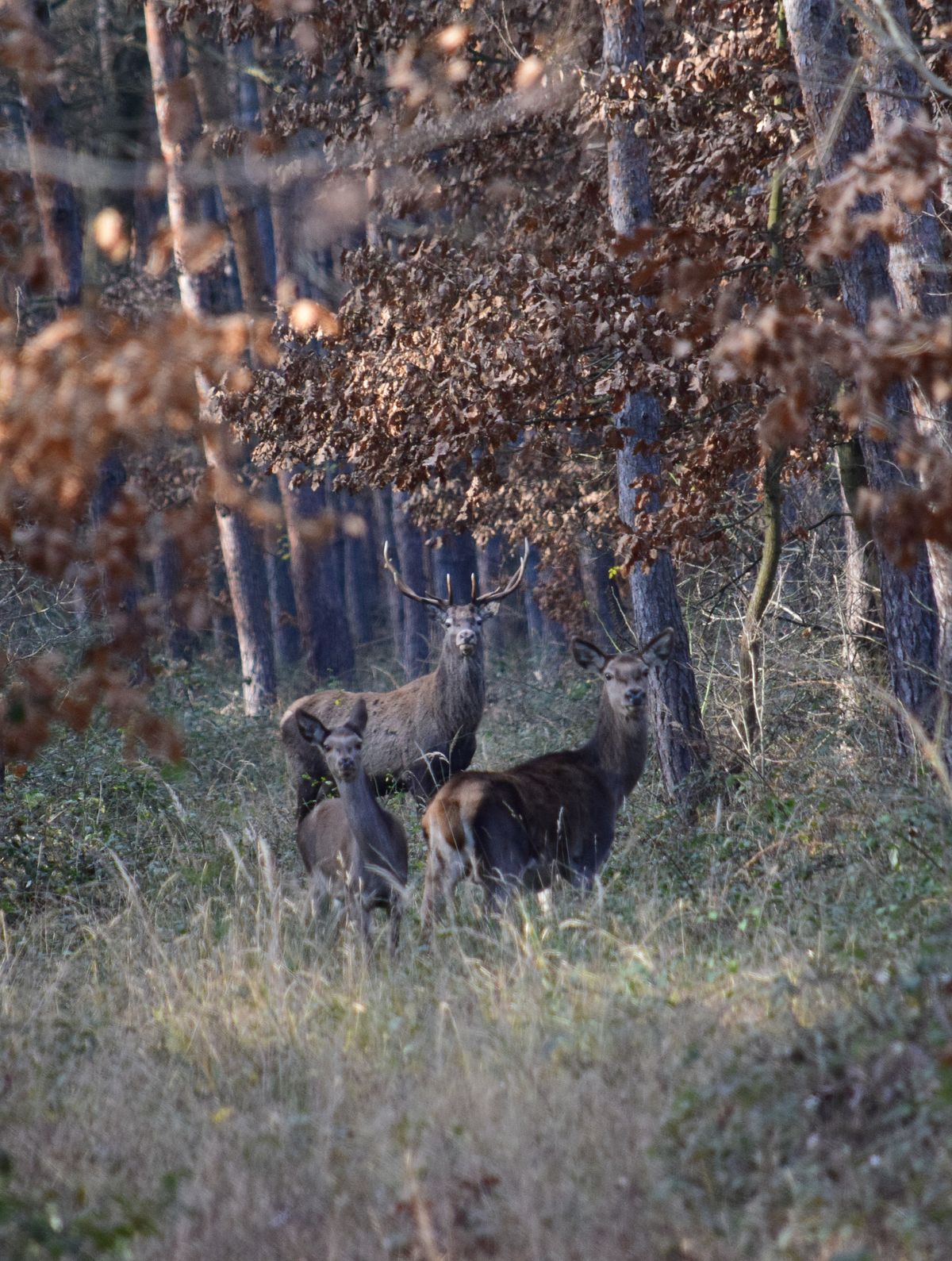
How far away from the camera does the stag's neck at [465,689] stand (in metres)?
13.8

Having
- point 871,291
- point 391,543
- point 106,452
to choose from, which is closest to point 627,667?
point 871,291

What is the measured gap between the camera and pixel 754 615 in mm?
11305

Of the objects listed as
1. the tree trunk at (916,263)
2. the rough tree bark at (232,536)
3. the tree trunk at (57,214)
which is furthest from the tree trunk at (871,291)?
the rough tree bark at (232,536)

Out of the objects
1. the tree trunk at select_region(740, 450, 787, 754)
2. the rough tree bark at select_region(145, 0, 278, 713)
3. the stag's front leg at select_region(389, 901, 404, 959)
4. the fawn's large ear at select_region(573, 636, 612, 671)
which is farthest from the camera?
the rough tree bark at select_region(145, 0, 278, 713)

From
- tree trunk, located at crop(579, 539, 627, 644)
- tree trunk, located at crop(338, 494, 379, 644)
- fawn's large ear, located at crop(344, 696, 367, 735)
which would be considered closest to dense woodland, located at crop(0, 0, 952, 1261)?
fawn's large ear, located at crop(344, 696, 367, 735)

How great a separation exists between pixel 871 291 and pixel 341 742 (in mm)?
4602

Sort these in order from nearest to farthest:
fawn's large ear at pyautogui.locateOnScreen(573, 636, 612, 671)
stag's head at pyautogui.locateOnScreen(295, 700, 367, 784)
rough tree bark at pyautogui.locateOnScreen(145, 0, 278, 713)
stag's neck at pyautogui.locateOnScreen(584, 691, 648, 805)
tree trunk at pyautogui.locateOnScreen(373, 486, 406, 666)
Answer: stag's head at pyautogui.locateOnScreen(295, 700, 367, 784), stag's neck at pyautogui.locateOnScreen(584, 691, 648, 805), fawn's large ear at pyautogui.locateOnScreen(573, 636, 612, 671), rough tree bark at pyautogui.locateOnScreen(145, 0, 278, 713), tree trunk at pyautogui.locateOnScreen(373, 486, 406, 666)

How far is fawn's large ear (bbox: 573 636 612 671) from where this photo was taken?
1056 centimetres

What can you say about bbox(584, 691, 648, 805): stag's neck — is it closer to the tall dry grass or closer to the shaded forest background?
the tall dry grass

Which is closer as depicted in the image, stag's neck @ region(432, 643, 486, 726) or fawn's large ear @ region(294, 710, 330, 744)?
fawn's large ear @ region(294, 710, 330, 744)

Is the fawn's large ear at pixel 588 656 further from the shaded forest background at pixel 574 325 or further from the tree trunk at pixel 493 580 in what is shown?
the tree trunk at pixel 493 580

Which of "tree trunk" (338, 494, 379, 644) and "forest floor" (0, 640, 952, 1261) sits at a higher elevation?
"tree trunk" (338, 494, 379, 644)

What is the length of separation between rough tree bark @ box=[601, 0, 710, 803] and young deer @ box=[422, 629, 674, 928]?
1017 mm

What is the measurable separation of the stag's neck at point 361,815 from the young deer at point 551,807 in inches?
13.3
